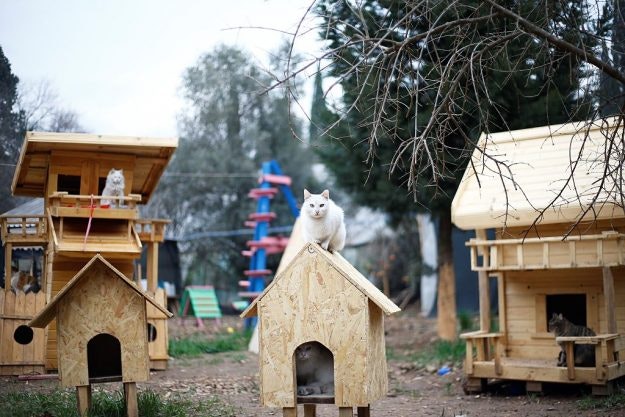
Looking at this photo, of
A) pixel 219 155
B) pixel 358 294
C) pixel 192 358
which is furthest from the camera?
pixel 219 155

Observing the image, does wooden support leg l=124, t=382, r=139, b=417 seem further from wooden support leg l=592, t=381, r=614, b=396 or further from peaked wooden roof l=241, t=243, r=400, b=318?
wooden support leg l=592, t=381, r=614, b=396

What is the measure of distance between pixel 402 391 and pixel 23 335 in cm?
557

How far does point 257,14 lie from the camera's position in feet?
35.4

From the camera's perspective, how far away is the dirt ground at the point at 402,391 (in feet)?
29.6

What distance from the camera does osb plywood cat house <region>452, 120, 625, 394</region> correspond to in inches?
380

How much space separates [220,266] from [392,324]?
653cm

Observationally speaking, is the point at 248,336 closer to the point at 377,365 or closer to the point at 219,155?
the point at 219,155

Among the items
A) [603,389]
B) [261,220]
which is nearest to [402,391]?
[603,389]

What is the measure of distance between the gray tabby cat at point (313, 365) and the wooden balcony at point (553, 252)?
Answer: 3699 millimetres

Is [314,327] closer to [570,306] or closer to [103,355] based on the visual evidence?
[103,355]

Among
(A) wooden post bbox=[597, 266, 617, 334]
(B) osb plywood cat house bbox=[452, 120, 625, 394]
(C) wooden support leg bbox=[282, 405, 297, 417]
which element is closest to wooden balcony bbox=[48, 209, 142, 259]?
(C) wooden support leg bbox=[282, 405, 297, 417]

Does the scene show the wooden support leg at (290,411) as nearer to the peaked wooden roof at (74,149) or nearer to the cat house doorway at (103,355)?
the cat house doorway at (103,355)

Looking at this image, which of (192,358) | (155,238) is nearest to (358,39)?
(155,238)

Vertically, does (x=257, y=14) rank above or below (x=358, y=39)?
above
